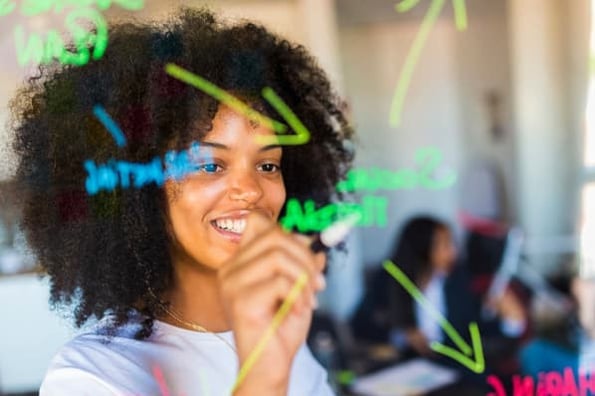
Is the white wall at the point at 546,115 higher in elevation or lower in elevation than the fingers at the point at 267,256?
higher

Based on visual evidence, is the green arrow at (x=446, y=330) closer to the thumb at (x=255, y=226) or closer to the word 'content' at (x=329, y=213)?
the word 'content' at (x=329, y=213)

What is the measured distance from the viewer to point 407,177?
28.6 inches

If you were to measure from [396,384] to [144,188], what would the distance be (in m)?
0.42

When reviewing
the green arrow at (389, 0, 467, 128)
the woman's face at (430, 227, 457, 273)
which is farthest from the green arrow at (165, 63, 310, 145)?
the woman's face at (430, 227, 457, 273)

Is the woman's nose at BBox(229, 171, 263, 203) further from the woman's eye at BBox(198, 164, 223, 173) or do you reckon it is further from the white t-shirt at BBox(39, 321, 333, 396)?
the white t-shirt at BBox(39, 321, 333, 396)

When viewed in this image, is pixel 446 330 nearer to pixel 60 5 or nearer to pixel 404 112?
pixel 404 112

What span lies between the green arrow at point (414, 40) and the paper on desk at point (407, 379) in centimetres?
31

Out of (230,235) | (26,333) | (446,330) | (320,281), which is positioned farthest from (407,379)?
(26,333)

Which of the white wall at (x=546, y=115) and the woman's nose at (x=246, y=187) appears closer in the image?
the woman's nose at (x=246, y=187)

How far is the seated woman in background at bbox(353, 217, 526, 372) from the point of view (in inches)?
29.8

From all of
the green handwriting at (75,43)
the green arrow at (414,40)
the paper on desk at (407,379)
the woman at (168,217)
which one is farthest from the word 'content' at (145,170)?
the paper on desk at (407,379)

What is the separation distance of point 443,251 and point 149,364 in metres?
0.39

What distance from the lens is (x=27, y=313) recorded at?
27.9 inches

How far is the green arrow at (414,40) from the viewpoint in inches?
27.8
